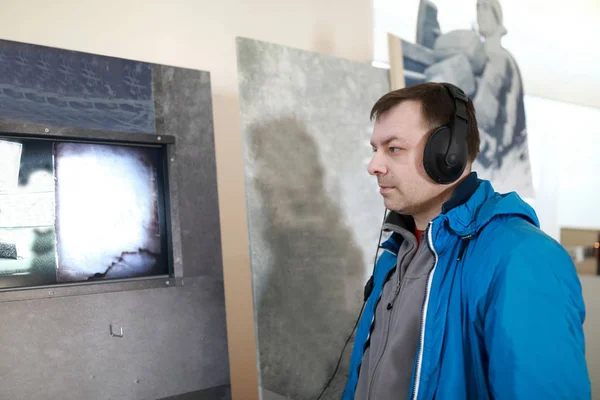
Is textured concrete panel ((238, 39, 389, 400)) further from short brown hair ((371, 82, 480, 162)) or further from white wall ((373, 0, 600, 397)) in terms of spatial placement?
white wall ((373, 0, 600, 397))

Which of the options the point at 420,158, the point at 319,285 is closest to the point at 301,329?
the point at 319,285

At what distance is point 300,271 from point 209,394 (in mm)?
502

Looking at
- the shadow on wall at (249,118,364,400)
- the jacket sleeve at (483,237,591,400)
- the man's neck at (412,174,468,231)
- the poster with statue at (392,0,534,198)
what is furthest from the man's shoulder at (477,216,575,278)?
the poster with statue at (392,0,534,198)

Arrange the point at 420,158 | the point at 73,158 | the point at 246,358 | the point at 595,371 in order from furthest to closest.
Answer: the point at 595,371, the point at 246,358, the point at 73,158, the point at 420,158

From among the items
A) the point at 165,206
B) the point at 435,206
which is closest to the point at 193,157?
the point at 165,206

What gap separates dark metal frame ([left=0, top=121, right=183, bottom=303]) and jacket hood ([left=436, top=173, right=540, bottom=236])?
84 cm

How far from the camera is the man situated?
31.8 inches

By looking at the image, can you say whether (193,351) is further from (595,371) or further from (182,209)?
(595,371)

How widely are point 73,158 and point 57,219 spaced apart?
6.8 inches

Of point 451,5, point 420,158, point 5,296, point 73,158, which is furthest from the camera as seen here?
point 451,5

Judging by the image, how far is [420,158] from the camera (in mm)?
1100

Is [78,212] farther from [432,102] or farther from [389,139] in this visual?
[432,102]

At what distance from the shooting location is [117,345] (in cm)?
137

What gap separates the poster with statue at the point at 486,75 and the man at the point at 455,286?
3.92ft
